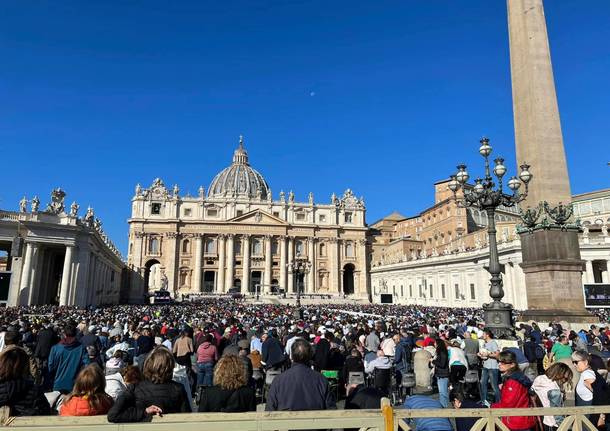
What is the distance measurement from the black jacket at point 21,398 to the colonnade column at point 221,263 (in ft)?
214

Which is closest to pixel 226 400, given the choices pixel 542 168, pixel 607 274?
pixel 542 168

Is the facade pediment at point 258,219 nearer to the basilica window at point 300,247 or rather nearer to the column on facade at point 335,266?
the basilica window at point 300,247

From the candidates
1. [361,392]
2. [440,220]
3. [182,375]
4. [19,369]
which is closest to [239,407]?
[361,392]

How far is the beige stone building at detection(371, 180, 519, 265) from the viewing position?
51.5m

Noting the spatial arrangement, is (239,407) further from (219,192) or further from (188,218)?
(219,192)

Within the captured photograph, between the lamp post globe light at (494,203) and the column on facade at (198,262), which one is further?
the column on facade at (198,262)

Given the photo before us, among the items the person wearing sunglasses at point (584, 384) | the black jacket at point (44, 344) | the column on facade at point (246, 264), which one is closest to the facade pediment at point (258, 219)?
the column on facade at point (246, 264)

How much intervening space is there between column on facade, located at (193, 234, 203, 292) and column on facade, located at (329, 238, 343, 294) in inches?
883

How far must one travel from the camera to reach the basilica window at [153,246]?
65812 millimetres

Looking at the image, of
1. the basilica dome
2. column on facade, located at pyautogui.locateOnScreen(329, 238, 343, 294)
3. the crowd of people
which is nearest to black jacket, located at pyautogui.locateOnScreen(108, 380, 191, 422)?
the crowd of people

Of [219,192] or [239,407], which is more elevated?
[219,192]

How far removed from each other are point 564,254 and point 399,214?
268 ft

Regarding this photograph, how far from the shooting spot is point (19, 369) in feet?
10.7

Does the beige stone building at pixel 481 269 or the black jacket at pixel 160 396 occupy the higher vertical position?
the beige stone building at pixel 481 269
